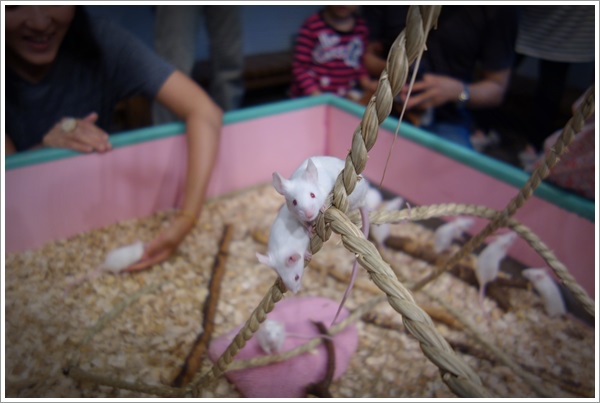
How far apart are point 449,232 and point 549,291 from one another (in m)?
0.27

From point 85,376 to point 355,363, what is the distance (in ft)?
1.67

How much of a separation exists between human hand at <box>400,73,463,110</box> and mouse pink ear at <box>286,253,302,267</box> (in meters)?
0.86

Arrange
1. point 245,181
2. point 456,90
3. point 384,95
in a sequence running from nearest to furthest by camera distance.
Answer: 1. point 384,95
2. point 456,90
3. point 245,181

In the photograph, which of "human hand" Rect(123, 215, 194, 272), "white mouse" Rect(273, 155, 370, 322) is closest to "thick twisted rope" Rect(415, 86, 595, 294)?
"white mouse" Rect(273, 155, 370, 322)

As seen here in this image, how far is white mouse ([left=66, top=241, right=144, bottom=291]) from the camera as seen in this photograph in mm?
1149

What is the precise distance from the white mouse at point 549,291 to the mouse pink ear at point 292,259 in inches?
29.2

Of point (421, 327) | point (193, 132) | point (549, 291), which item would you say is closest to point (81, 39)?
point (193, 132)

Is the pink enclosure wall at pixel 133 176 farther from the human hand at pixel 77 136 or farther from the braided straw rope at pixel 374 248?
the braided straw rope at pixel 374 248

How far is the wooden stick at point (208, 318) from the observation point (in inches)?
36.2

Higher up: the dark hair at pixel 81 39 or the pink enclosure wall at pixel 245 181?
the dark hair at pixel 81 39

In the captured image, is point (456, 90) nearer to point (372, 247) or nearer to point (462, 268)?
point (462, 268)

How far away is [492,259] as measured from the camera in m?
1.10

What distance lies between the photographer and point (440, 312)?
1067 mm

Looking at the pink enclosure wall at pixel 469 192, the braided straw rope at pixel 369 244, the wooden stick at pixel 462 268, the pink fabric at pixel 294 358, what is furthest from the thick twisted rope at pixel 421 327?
the wooden stick at pixel 462 268
